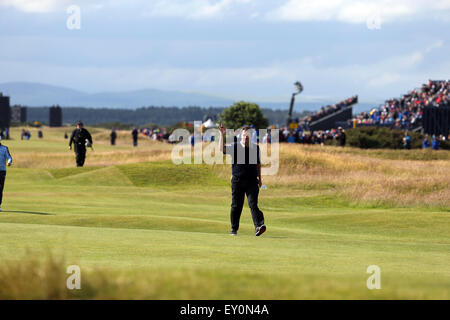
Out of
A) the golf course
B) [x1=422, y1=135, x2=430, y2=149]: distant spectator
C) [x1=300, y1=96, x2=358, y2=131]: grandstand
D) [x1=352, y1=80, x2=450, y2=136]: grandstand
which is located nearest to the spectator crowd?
[x1=352, y1=80, x2=450, y2=136]: grandstand

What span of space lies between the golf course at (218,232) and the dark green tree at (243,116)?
40743 millimetres

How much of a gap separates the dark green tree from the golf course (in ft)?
134

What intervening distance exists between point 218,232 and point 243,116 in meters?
80.2

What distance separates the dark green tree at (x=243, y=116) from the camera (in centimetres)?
9825

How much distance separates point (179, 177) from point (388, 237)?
76.6ft

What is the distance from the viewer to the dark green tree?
98.2 meters

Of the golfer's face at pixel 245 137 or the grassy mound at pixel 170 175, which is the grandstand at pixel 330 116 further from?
A: the golfer's face at pixel 245 137

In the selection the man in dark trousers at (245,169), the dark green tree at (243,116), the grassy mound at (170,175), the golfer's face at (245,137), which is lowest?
the grassy mound at (170,175)

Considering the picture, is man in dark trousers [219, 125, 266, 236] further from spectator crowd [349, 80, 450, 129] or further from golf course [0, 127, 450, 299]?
spectator crowd [349, 80, 450, 129]

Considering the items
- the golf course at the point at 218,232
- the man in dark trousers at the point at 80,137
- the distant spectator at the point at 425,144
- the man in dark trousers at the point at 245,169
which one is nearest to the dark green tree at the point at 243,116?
the distant spectator at the point at 425,144
